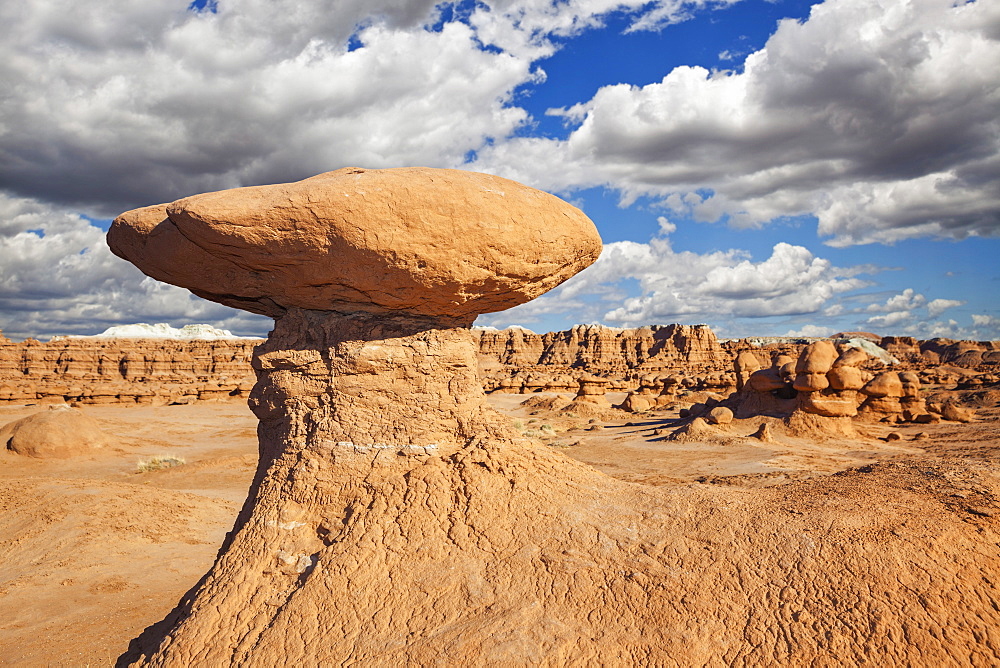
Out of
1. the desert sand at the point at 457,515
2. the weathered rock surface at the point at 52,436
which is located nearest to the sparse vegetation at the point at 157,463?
the weathered rock surface at the point at 52,436

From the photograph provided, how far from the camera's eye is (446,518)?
3928mm

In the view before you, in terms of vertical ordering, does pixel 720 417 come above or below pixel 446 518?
below

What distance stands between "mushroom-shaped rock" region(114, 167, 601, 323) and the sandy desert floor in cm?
229

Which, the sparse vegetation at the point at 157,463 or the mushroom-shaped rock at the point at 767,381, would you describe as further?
the mushroom-shaped rock at the point at 767,381

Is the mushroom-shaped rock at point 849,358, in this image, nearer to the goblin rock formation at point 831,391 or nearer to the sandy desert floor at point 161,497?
the goblin rock formation at point 831,391

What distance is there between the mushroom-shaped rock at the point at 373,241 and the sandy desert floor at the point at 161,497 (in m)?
2.29

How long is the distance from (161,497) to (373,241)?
25.4 feet

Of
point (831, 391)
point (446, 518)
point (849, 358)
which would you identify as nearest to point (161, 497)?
point (446, 518)

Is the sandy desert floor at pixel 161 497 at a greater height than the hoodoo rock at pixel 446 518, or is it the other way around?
the hoodoo rock at pixel 446 518

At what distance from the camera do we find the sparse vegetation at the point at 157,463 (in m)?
13.9

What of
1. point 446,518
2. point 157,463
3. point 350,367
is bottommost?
point 157,463

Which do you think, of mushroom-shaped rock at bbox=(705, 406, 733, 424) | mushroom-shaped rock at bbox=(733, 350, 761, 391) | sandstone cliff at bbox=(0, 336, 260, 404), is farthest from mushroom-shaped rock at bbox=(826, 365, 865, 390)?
sandstone cliff at bbox=(0, 336, 260, 404)

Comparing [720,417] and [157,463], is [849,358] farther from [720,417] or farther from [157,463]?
[157,463]

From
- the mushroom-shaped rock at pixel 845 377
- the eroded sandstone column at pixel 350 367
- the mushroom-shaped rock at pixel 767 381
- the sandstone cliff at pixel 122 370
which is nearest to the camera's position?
the eroded sandstone column at pixel 350 367
